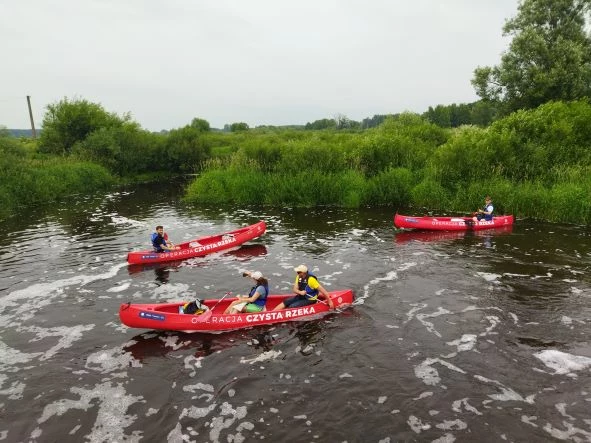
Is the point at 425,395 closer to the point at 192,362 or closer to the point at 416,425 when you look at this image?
the point at 416,425

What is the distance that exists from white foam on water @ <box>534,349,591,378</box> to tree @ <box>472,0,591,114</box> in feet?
95.4

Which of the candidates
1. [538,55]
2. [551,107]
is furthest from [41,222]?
[538,55]

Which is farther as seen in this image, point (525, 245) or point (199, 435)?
point (525, 245)

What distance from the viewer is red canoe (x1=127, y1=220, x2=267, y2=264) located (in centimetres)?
1991

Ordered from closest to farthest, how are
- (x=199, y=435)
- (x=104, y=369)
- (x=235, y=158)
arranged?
(x=199, y=435)
(x=104, y=369)
(x=235, y=158)

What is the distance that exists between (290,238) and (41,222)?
1829 centimetres

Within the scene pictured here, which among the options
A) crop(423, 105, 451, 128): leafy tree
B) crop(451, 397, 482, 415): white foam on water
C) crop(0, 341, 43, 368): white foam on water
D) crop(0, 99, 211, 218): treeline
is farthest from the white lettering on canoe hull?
crop(423, 105, 451, 128): leafy tree

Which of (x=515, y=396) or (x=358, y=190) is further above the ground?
(x=358, y=190)

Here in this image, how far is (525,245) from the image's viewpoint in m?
21.0

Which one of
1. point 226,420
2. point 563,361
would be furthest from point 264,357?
point 563,361

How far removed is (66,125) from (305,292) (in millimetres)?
49209

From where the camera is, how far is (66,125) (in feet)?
170

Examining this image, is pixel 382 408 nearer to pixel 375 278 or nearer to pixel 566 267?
pixel 375 278

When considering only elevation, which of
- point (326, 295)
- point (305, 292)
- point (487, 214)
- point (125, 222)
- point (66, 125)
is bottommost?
point (326, 295)
